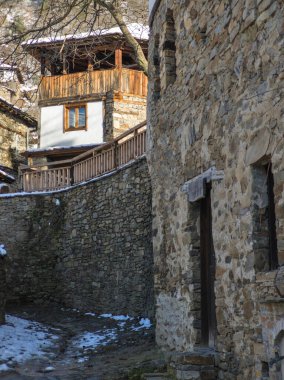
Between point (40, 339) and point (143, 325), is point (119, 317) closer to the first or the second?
point (143, 325)

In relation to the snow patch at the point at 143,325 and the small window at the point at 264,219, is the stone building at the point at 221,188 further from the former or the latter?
the snow patch at the point at 143,325

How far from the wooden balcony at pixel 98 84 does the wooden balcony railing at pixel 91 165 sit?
438cm

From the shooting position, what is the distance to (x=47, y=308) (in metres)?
13.7

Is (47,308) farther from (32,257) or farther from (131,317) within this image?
(131,317)

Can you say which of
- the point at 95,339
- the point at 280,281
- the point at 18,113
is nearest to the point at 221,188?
the point at 280,281

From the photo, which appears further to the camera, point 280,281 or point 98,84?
point 98,84

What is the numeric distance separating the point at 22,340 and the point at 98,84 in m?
13.3

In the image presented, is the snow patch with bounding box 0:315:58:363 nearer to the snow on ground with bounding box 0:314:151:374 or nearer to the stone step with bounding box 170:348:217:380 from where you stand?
the snow on ground with bounding box 0:314:151:374

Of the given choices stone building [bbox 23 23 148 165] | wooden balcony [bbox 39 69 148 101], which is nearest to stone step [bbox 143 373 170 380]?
stone building [bbox 23 23 148 165]

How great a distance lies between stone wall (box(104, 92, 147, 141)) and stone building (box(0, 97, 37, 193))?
21.2ft

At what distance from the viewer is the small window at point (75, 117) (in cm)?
2098

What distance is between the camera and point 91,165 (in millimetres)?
14391

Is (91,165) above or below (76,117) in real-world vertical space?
below

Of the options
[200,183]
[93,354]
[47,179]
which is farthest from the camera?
[47,179]
